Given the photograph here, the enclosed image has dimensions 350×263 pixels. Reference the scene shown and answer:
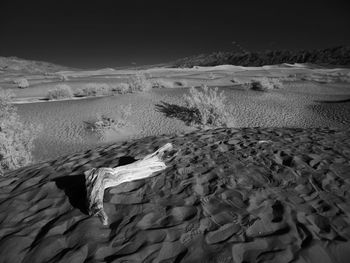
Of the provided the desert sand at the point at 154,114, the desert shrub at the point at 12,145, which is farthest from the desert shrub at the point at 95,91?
the desert shrub at the point at 12,145

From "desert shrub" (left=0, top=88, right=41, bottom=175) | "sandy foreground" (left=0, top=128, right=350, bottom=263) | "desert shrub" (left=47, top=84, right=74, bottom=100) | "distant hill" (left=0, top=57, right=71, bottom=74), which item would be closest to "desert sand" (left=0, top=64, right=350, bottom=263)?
"sandy foreground" (left=0, top=128, right=350, bottom=263)

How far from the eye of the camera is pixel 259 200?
9.49 ft

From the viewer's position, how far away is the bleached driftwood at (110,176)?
2794 mm

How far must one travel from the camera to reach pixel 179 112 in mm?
9281

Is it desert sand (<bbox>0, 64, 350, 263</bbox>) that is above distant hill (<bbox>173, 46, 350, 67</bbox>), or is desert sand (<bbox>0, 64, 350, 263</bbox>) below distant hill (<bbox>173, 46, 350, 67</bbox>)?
above

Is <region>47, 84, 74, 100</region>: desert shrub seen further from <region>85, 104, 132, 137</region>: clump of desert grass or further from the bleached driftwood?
the bleached driftwood

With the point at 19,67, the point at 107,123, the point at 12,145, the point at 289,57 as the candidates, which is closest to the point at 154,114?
the point at 107,123

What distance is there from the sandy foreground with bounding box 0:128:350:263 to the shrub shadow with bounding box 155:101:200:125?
4.25m

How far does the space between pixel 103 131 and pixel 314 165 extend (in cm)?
630

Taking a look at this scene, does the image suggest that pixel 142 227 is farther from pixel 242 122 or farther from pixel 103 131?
pixel 242 122

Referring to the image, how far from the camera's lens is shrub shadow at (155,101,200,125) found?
8.73m

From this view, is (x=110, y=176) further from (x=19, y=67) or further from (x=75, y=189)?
(x=19, y=67)

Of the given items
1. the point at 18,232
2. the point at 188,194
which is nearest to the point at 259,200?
the point at 188,194

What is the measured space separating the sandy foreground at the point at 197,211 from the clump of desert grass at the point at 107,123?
341 centimetres
